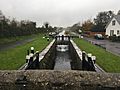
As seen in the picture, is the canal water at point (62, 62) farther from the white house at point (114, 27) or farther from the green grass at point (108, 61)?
the white house at point (114, 27)

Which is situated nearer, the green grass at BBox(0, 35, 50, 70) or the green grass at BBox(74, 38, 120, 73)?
the green grass at BBox(74, 38, 120, 73)

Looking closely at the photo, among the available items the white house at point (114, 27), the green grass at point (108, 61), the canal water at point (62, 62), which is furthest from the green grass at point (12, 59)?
the white house at point (114, 27)

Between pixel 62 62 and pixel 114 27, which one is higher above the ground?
pixel 114 27

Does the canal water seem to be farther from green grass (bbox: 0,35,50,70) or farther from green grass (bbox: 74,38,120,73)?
green grass (bbox: 0,35,50,70)

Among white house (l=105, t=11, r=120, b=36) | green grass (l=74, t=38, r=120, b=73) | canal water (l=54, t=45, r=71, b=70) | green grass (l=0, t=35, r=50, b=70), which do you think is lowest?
canal water (l=54, t=45, r=71, b=70)

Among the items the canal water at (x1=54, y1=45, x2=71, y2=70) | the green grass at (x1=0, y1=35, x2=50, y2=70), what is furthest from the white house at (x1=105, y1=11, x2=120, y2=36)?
the green grass at (x1=0, y1=35, x2=50, y2=70)

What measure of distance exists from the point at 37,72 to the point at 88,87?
94cm

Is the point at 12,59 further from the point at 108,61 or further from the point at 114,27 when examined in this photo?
the point at 114,27

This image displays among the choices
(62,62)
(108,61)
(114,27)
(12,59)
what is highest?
(114,27)

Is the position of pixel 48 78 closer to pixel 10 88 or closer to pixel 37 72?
pixel 37 72

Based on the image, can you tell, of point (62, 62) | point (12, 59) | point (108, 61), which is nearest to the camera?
point (108, 61)

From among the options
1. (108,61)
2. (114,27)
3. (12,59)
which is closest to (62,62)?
(12,59)

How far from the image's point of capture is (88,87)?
A: 12.9ft

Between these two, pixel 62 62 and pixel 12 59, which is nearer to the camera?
pixel 12 59
